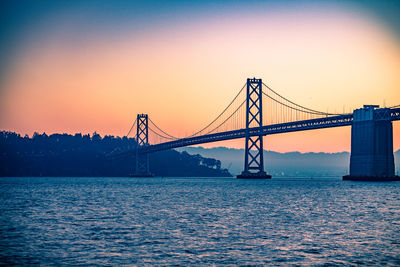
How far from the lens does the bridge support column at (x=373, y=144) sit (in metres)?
68.1

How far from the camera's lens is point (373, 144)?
6794 centimetres

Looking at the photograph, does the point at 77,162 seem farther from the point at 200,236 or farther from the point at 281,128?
the point at 200,236

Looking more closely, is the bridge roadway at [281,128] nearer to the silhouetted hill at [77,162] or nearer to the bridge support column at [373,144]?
the bridge support column at [373,144]

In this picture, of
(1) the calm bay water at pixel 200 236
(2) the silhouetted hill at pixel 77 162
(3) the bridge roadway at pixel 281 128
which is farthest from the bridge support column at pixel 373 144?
(2) the silhouetted hill at pixel 77 162

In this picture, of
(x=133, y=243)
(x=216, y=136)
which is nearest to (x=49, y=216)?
(x=133, y=243)

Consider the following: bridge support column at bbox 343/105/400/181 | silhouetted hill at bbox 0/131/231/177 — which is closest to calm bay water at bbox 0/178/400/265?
bridge support column at bbox 343/105/400/181

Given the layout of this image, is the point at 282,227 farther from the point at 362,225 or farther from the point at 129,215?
the point at 129,215

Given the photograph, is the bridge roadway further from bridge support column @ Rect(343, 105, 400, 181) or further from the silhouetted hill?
the silhouetted hill

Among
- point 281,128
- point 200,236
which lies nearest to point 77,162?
point 281,128

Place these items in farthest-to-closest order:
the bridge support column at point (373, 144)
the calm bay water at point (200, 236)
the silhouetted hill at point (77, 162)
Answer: the silhouetted hill at point (77, 162) → the bridge support column at point (373, 144) → the calm bay water at point (200, 236)

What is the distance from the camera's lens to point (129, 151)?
12106 centimetres

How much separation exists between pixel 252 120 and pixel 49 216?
65.4 m

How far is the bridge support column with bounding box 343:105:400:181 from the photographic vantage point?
224ft

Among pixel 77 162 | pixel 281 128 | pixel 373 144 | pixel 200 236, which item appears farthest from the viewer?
pixel 77 162
